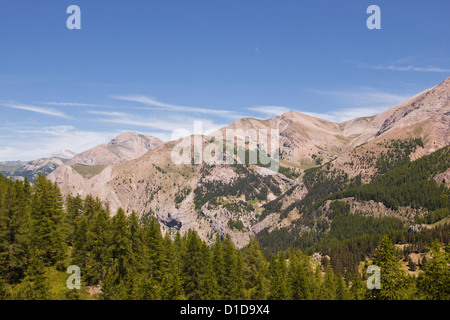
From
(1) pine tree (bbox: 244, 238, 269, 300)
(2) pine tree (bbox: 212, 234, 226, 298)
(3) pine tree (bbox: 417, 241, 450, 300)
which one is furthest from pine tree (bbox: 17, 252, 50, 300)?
(3) pine tree (bbox: 417, 241, 450, 300)

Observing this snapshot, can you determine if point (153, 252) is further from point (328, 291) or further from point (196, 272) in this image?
point (328, 291)

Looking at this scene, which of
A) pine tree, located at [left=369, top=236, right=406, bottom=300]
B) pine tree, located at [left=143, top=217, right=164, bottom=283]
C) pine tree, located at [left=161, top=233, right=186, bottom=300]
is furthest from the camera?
pine tree, located at [left=143, top=217, right=164, bottom=283]

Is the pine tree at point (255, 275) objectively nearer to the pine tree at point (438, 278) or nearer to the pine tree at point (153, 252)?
the pine tree at point (153, 252)

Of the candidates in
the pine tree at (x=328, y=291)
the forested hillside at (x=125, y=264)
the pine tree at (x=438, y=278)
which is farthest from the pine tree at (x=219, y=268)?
the pine tree at (x=438, y=278)

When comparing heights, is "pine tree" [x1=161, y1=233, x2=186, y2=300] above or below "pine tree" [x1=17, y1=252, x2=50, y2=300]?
below

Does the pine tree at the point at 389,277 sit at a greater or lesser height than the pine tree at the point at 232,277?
greater

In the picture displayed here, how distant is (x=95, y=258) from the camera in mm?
60906

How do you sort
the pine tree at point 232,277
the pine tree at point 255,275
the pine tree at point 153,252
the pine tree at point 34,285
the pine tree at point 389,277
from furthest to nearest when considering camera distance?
the pine tree at point 255,275, the pine tree at point 153,252, the pine tree at point 232,277, the pine tree at point 34,285, the pine tree at point 389,277

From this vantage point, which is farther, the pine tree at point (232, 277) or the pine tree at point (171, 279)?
the pine tree at point (232, 277)

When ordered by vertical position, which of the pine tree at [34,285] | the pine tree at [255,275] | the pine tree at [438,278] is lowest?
the pine tree at [255,275]

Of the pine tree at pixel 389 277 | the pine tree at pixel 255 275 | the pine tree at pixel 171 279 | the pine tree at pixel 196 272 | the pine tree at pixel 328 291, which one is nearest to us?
the pine tree at pixel 389 277

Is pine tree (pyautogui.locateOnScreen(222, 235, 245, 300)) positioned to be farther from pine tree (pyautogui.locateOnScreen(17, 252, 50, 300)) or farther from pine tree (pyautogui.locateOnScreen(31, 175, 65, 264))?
pine tree (pyautogui.locateOnScreen(31, 175, 65, 264))
